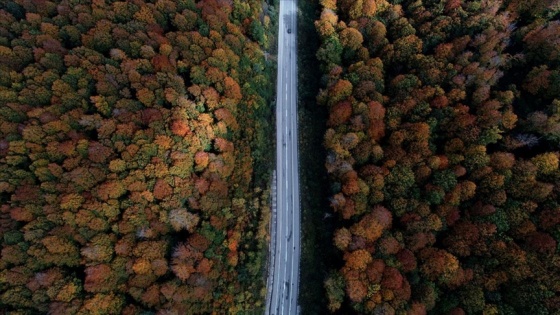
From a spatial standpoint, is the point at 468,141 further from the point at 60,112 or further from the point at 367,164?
the point at 60,112

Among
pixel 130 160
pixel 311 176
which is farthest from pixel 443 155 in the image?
pixel 130 160

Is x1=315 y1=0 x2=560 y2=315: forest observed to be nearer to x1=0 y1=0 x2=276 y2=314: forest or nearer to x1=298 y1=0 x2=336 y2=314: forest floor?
x1=298 y1=0 x2=336 y2=314: forest floor

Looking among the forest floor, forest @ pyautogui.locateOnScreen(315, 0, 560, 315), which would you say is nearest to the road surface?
the forest floor

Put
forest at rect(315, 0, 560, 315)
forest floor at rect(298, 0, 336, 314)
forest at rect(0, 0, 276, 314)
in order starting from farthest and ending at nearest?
forest floor at rect(298, 0, 336, 314)
forest at rect(315, 0, 560, 315)
forest at rect(0, 0, 276, 314)

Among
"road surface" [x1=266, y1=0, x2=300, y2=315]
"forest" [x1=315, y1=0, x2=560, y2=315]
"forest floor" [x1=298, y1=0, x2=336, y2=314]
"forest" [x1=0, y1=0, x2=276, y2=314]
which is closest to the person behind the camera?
"forest" [x1=0, y1=0, x2=276, y2=314]

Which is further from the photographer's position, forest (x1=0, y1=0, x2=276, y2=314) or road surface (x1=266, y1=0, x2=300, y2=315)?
road surface (x1=266, y1=0, x2=300, y2=315)

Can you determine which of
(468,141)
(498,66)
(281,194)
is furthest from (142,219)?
(498,66)
